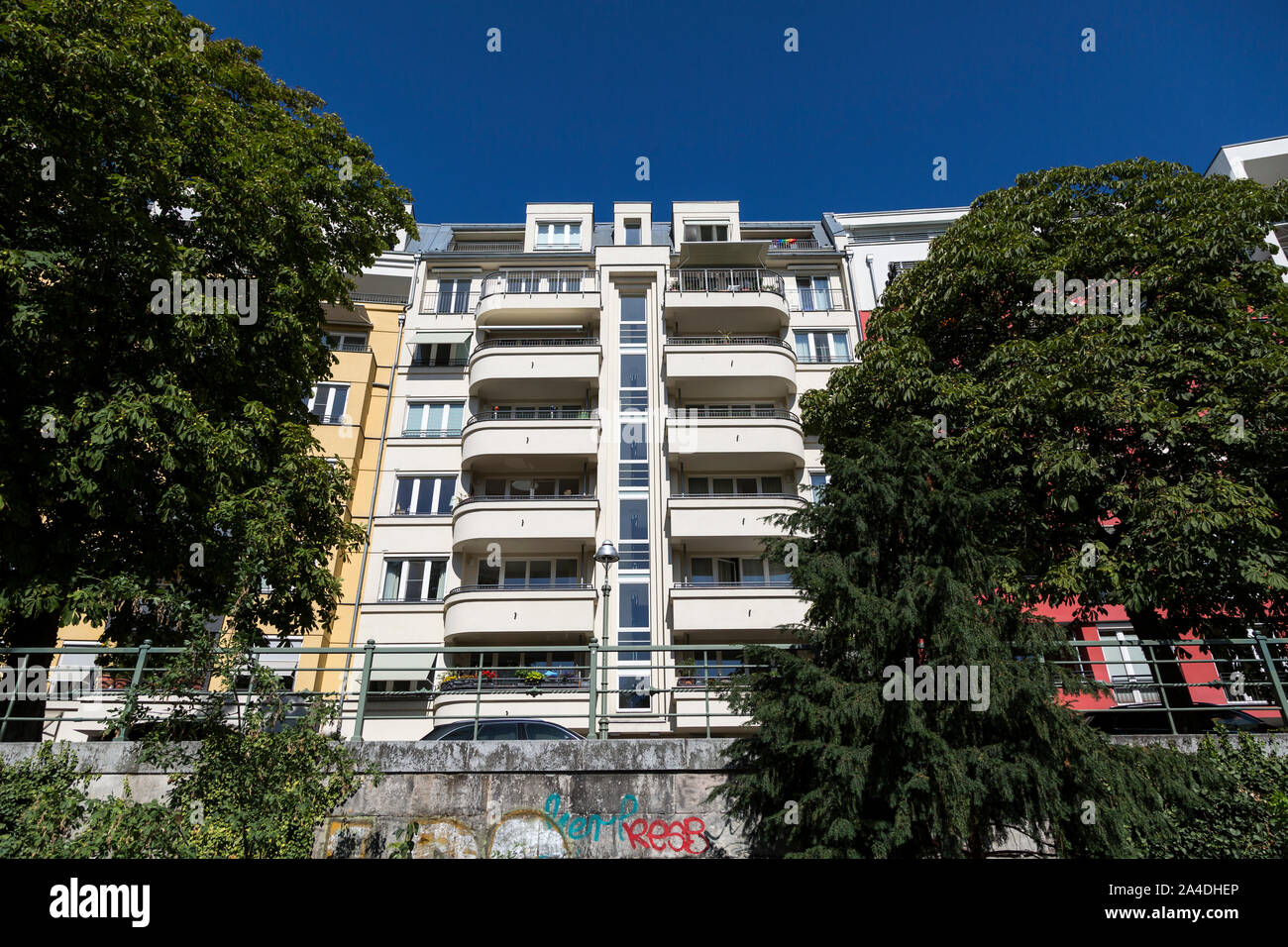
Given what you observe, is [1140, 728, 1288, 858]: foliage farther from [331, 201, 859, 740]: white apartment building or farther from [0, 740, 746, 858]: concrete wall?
[331, 201, 859, 740]: white apartment building

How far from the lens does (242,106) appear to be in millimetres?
14438

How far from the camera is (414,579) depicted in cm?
2352

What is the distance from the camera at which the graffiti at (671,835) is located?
8.28 metres

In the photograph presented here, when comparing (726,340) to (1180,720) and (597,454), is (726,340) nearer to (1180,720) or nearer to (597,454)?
(597,454)

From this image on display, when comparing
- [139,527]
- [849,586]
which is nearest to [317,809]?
[849,586]

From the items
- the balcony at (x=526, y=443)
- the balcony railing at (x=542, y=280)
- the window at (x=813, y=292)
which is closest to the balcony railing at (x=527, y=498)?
the balcony at (x=526, y=443)

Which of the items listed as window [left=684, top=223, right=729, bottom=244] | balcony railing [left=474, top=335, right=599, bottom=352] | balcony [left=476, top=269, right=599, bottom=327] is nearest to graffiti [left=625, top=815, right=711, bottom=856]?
balcony railing [left=474, top=335, right=599, bottom=352]

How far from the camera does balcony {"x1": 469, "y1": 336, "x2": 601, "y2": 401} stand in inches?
1007

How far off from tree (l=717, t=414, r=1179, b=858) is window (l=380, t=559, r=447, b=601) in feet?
55.9

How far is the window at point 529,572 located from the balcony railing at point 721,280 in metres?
11.9

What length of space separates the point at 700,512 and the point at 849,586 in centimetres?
1572

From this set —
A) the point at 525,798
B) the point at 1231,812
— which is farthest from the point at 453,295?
the point at 1231,812

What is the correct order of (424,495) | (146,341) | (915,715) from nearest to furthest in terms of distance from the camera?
(915,715) → (146,341) → (424,495)

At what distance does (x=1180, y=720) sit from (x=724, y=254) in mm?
21592
